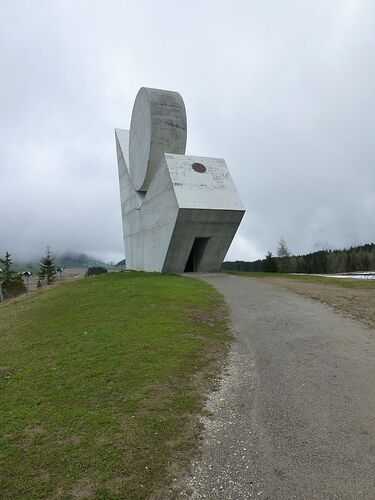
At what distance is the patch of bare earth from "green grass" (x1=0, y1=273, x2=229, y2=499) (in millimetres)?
3546

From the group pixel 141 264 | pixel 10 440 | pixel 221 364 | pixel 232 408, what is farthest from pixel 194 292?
pixel 141 264

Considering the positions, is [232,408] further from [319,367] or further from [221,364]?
[319,367]

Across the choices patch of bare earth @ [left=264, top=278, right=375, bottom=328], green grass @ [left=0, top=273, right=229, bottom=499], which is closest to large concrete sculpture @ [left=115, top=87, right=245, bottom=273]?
patch of bare earth @ [left=264, top=278, right=375, bottom=328]

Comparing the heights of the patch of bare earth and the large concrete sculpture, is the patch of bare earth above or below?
below

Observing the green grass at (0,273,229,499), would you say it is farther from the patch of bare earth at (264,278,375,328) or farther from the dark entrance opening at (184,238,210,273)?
the dark entrance opening at (184,238,210,273)

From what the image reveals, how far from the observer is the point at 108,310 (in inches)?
433

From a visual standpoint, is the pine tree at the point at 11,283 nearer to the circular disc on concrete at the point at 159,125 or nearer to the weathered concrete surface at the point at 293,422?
the circular disc on concrete at the point at 159,125

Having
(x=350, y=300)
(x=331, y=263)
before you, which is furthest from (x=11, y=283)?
(x=350, y=300)

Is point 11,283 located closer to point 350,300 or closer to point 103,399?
point 350,300

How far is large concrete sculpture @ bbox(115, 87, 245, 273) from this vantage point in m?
21.0

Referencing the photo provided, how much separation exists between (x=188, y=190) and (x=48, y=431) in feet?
58.0

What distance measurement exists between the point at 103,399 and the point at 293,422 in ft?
7.97

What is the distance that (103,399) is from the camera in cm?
499

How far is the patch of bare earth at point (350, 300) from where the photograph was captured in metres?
9.68
